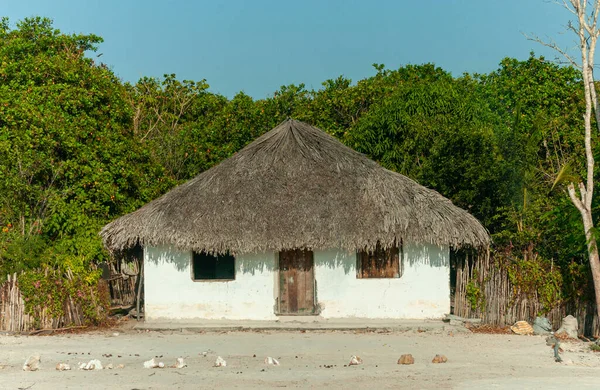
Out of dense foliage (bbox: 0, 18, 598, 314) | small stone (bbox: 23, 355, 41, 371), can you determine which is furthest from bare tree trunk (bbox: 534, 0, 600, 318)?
small stone (bbox: 23, 355, 41, 371)

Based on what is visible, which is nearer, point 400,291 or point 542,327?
point 542,327

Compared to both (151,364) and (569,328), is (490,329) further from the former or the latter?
(151,364)

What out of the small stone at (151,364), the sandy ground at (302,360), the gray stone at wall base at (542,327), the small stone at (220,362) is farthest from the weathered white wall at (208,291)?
the gray stone at wall base at (542,327)

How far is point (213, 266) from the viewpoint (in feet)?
58.1

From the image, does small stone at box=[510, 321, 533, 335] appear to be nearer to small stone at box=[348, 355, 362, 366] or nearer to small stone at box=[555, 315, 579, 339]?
small stone at box=[555, 315, 579, 339]

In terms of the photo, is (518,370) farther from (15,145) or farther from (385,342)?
(15,145)

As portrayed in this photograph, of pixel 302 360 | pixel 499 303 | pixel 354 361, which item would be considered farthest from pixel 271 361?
pixel 499 303

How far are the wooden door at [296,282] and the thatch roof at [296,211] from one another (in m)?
0.67

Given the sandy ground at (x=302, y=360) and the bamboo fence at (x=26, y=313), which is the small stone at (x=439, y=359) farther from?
the bamboo fence at (x=26, y=313)

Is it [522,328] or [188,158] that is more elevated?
[188,158]

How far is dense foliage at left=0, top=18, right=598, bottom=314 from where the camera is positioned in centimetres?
1680

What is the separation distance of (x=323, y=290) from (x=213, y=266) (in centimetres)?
245

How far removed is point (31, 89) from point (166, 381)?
1153 cm

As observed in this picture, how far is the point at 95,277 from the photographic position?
1636cm
